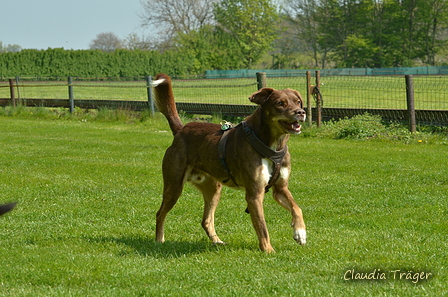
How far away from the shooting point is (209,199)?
637 centimetres

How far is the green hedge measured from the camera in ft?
181

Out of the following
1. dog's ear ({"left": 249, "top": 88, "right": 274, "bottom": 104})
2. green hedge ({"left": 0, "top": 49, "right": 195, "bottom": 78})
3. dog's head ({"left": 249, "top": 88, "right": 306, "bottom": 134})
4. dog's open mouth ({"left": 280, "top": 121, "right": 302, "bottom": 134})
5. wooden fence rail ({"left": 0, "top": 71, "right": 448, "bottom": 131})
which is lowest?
wooden fence rail ({"left": 0, "top": 71, "right": 448, "bottom": 131})

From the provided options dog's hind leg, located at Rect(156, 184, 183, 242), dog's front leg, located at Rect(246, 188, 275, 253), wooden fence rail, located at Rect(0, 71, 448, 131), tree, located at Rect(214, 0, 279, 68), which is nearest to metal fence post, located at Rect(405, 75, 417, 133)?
wooden fence rail, located at Rect(0, 71, 448, 131)

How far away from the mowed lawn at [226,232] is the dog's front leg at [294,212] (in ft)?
0.56

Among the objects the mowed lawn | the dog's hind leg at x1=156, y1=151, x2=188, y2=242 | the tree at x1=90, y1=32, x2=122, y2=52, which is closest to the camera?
the mowed lawn

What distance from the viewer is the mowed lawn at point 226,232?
4633mm

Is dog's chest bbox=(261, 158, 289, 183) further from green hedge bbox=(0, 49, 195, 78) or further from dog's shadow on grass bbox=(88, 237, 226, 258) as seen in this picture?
green hedge bbox=(0, 49, 195, 78)

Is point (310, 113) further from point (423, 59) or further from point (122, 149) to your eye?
point (423, 59)

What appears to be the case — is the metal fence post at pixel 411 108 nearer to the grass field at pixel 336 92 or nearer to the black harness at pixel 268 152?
the grass field at pixel 336 92

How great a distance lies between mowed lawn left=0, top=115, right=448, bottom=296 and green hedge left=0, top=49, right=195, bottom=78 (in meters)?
45.8

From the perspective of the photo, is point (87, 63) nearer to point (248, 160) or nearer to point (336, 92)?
point (336, 92)

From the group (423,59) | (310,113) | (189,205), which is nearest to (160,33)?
(423,59)

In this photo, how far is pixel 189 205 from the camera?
8.00 metres

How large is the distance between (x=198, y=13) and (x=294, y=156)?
73.2m
